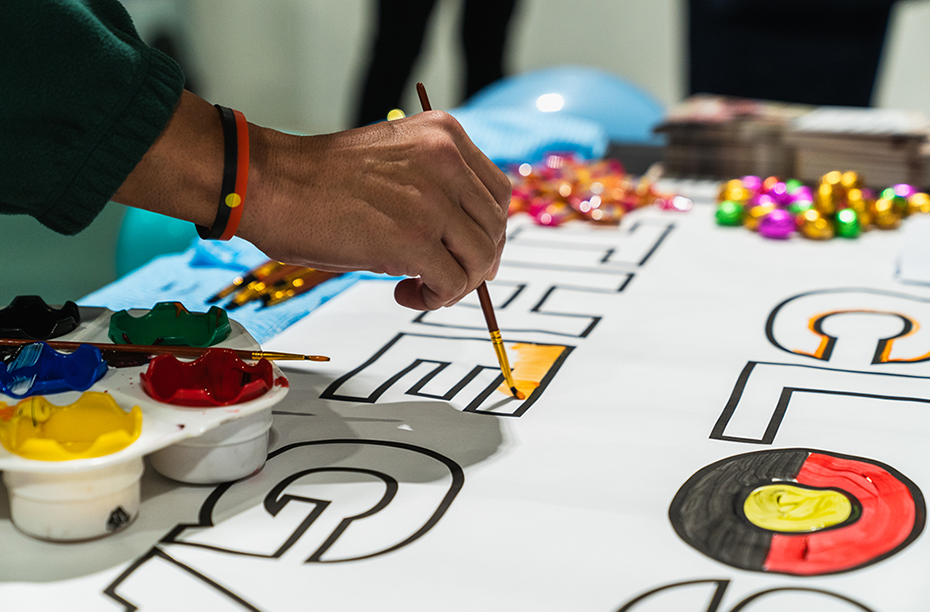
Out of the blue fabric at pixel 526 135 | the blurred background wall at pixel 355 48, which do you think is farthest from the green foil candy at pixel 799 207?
the blurred background wall at pixel 355 48

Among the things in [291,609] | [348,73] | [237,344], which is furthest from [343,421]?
[348,73]

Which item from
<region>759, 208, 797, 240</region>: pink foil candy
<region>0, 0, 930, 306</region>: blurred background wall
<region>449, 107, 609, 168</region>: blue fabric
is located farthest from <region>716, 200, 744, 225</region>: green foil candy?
<region>0, 0, 930, 306</region>: blurred background wall

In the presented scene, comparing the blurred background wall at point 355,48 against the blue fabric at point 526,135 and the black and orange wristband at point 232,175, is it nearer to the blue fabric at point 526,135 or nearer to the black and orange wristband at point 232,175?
the blue fabric at point 526,135

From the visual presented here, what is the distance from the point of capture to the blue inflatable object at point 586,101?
1.61 m

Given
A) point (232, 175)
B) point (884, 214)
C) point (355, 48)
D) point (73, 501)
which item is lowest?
point (355, 48)

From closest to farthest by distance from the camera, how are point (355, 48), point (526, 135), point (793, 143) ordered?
1. point (793, 143)
2. point (526, 135)
3. point (355, 48)

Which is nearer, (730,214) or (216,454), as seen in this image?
(216,454)

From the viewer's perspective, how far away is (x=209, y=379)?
0.53 metres

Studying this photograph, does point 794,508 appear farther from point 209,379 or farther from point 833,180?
point 833,180

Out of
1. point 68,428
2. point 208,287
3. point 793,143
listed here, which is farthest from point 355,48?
point 68,428

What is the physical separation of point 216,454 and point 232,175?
0.17 m

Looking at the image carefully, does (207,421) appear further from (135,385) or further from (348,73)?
(348,73)

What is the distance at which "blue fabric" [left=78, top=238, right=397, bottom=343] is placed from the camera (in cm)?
82

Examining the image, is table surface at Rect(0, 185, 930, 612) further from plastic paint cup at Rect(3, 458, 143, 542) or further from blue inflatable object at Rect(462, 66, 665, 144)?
blue inflatable object at Rect(462, 66, 665, 144)
